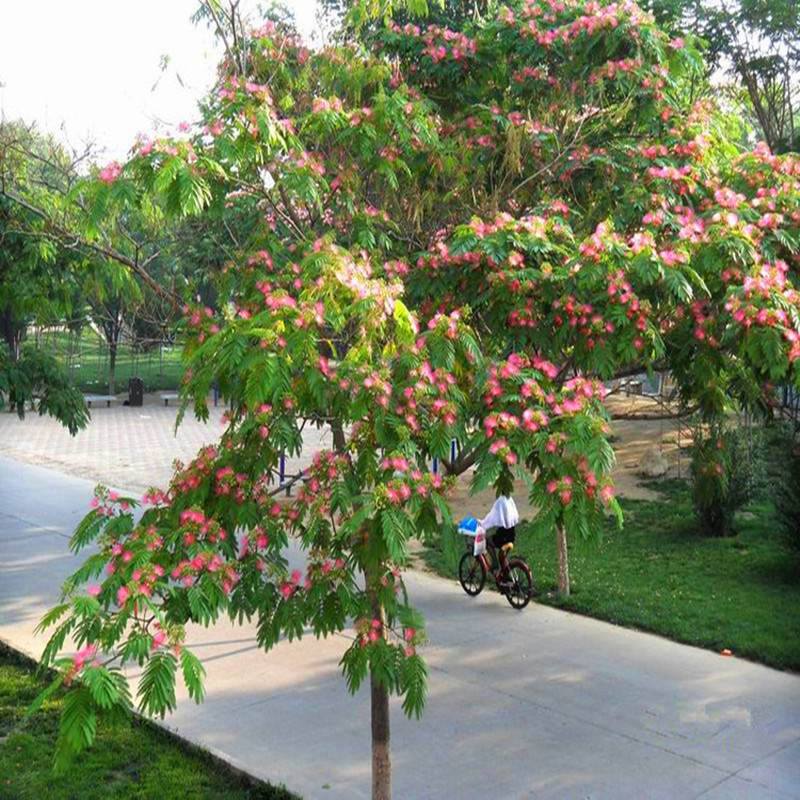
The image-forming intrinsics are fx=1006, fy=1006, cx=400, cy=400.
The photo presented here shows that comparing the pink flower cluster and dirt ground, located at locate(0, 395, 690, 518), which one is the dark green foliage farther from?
dirt ground, located at locate(0, 395, 690, 518)

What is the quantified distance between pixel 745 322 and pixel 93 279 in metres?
5.38

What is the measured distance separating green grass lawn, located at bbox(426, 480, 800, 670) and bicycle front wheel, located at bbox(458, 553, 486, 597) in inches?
27.1

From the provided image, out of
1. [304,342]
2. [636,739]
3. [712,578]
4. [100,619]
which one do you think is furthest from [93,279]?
[712,578]

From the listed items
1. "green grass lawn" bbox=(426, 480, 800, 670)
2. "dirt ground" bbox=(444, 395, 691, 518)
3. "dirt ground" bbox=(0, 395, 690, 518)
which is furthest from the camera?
"dirt ground" bbox=(0, 395, 690, 518)

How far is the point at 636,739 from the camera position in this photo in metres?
7.14

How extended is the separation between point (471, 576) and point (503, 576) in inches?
22.4

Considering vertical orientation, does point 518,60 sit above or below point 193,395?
above

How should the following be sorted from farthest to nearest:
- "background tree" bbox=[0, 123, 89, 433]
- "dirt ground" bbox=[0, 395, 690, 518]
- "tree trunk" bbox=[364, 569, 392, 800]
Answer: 1. "dirt ground" bbox=[0, 395, 690, 518]
2. "background tree" bbox=[0, 123, 89, 433]
3. "tree trunk" bbox=[364, 569, 392, 800]

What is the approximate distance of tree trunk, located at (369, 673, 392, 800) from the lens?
5.78 m

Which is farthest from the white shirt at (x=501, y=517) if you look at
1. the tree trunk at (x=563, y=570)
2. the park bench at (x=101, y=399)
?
the park bench at (x=101, y=399)

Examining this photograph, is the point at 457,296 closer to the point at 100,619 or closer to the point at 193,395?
the point at 193,395

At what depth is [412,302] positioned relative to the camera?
6.24m

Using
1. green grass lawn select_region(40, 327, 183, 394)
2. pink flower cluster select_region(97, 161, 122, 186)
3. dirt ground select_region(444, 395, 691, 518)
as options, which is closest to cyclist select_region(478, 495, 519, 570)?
dirt ground select_region(444, 395, 691, 518)

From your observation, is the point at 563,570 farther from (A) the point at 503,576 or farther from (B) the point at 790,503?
(B) the point at 790,503
